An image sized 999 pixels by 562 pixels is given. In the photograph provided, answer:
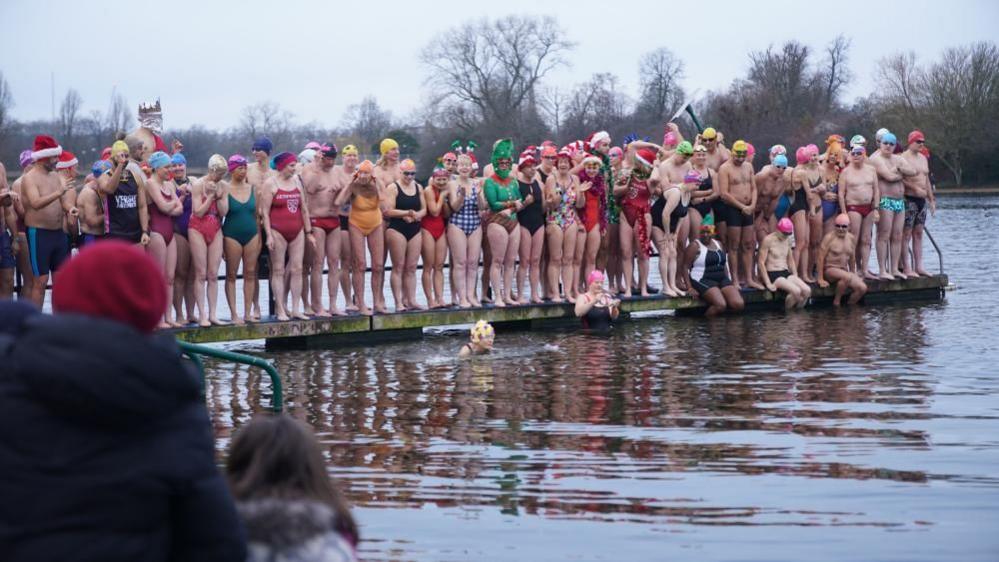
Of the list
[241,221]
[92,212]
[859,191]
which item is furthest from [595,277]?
[92,212]

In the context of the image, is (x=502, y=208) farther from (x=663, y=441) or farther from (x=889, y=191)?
(x=663, y=441)

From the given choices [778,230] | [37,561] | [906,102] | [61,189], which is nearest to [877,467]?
[37,561]

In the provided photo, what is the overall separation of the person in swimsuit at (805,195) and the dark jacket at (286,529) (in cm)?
1601

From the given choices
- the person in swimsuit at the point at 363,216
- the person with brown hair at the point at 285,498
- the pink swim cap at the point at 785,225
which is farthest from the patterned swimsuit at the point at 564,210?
the person with brown hair at the point at 285,498

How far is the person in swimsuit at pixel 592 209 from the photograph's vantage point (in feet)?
57.2

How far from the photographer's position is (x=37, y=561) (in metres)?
3.53

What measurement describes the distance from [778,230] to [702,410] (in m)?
8.79

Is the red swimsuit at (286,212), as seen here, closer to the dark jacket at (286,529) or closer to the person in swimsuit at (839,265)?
the person in swimsuit at (839,265)

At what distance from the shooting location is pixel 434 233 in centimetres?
1653

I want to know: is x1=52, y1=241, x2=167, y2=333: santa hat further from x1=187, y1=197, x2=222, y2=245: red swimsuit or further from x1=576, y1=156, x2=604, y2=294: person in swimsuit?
x1=576, y1=156, x2=604, y2=294: person in swimsuit

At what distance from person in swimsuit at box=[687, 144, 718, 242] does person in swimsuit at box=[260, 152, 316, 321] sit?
5.65m

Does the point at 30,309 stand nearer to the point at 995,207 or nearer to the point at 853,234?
the point at 853,234

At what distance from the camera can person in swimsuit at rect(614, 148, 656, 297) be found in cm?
1781

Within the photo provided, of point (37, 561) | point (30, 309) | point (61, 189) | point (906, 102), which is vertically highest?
point (906, 102)
